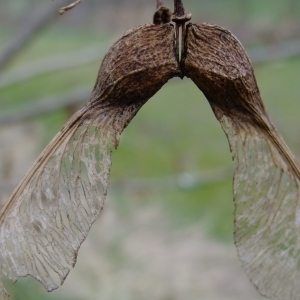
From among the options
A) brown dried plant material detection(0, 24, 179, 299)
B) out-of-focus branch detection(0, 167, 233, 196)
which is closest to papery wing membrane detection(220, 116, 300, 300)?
brown dried plant material detection(0, 24, 179, 299)

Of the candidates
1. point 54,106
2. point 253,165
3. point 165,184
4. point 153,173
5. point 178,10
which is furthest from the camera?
point 153,173

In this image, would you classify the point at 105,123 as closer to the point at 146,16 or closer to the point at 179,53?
the point at 179,53

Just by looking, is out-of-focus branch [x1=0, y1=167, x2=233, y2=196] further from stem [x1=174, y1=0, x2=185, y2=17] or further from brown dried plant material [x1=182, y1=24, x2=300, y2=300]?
stem [x1=174, y1=0, x2=185, y2=17]

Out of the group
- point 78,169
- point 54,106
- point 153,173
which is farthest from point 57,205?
point 153,173

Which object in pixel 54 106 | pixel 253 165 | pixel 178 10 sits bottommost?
pixel 54 106

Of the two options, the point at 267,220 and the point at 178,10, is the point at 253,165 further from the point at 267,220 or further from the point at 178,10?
the point at 178,10

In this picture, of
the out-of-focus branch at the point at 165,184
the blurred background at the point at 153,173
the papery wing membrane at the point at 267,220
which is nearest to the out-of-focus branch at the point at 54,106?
the blurred background at the point at 153,173

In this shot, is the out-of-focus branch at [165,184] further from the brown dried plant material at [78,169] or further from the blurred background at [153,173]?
the brown dried plant material at [78,169]
